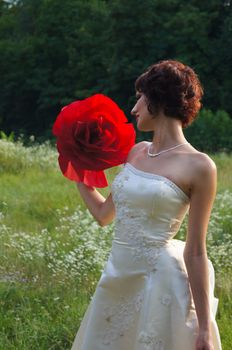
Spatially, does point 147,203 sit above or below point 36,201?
above

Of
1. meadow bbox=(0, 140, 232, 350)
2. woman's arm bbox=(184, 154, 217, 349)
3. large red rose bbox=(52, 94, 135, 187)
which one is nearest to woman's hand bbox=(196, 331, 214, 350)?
woman's arm bbox=(184, 154, 217, 349)

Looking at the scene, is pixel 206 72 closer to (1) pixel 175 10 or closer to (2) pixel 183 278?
→ (1) pixel 175 10

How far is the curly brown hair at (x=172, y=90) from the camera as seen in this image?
2.94m

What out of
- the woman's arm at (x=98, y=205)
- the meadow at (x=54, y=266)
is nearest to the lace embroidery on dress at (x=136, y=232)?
the woman's arm at (x=98, y=205)

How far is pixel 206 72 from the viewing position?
40938 mm

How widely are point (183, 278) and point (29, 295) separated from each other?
10.3 ft

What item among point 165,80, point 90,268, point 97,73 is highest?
point 165,80

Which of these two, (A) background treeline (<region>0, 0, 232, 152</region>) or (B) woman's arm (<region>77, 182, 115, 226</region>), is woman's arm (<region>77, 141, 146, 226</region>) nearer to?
(B) woman's arm (<region>77, 182, 115, 226</region>)

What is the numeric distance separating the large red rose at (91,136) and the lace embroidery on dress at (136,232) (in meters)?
0.28

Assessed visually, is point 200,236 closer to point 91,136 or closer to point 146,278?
point 146,278

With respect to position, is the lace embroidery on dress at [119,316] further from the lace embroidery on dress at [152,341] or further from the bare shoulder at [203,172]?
the bare shoulder at [203,172]

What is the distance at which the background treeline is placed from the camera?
132 feet

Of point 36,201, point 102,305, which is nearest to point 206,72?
point 36,201

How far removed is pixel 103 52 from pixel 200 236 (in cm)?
4352
